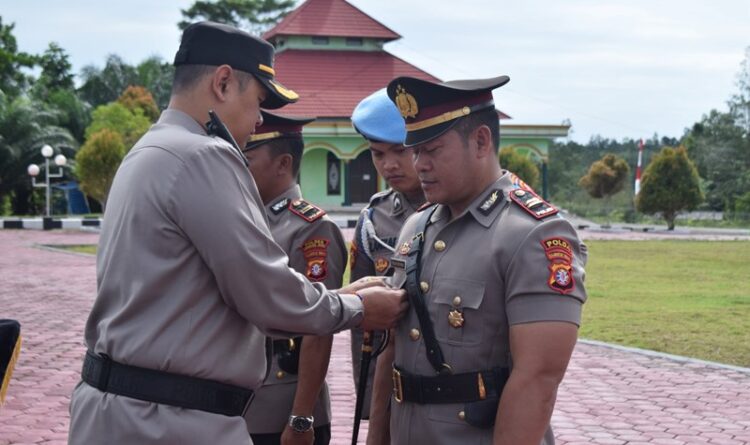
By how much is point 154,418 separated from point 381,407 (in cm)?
90

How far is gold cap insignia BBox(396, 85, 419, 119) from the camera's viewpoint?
2949 millimetres

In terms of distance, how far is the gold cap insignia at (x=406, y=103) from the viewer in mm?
2949

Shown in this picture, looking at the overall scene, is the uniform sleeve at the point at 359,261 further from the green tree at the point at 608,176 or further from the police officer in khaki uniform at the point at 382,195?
the green tree at the point at 608,176

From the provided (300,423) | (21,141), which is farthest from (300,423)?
(21,141)

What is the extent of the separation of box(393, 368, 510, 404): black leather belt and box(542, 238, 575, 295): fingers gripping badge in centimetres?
30

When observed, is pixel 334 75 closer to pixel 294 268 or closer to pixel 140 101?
pixel 140 101

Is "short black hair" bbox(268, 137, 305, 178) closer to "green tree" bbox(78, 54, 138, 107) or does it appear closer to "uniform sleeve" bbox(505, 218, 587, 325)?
"uniform sleeve" bbox(505, 218, 587, 325)

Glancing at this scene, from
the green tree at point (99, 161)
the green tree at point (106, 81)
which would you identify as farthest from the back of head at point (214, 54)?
the green tree at point (106, 81)

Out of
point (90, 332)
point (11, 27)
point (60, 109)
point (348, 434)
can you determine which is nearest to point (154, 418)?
point (90, 332)

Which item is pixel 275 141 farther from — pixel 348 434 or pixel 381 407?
pixel 348 434

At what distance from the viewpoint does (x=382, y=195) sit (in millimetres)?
4176

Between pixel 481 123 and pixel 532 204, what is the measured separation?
0.29 metres

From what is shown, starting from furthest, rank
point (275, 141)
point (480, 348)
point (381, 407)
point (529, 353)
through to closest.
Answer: point (275, 141) → point (381, 407) → point (480, 348) → point (529, 353)

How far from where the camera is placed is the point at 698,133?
52594 millimetres
